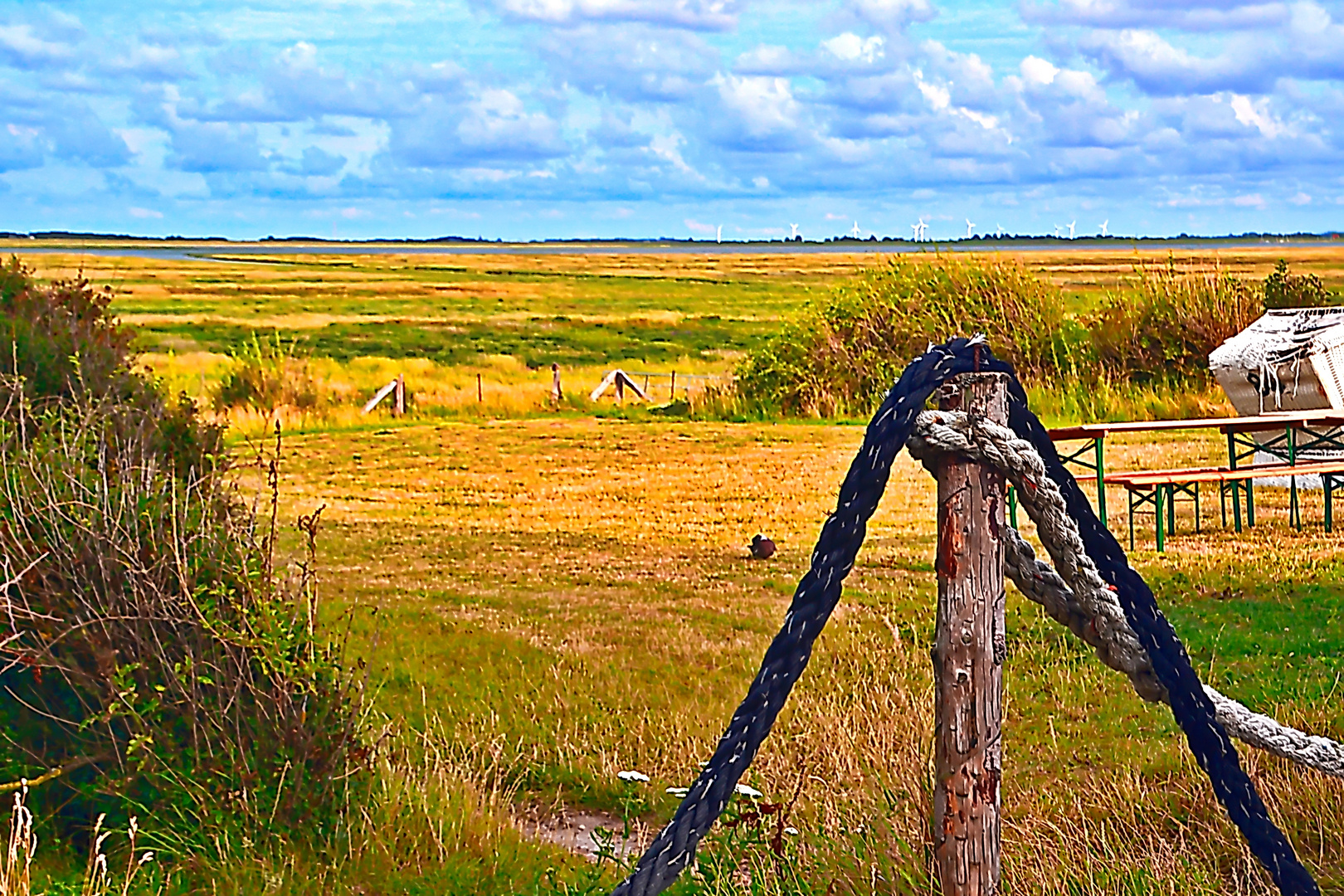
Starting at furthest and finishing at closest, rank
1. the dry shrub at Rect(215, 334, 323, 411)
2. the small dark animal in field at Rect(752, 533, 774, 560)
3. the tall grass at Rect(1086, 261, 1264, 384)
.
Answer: the dry shrub at Rect(215, 334, 323, 411)
the tall grass at Rect(1086, 261, 1264, 384)
the small dark animal in field at Rect(752, 533, 774, 560)

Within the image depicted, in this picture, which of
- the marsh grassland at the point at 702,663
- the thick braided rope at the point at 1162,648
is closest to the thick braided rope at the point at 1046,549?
the thick braided rope at the point at 1162,648

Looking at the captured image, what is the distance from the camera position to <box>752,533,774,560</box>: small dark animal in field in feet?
28.5

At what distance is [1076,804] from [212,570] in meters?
2.19

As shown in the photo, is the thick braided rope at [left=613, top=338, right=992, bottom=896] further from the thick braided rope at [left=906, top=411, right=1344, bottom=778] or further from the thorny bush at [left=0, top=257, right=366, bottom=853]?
the thorny bush at [left=0, top=257, right=366, bottom=853]

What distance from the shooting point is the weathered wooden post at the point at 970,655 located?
2041 mm

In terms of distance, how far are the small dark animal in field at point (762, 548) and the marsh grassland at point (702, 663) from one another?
0.42ft

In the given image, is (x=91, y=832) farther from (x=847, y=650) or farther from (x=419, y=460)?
(x=419, y=460)

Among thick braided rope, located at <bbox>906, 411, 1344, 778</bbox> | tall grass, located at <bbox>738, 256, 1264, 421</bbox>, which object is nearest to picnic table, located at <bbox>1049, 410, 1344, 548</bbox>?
thick braided rope, located at <bbox>906, 411, 1344, 778</bbox>

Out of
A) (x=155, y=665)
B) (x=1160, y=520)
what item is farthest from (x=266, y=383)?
(x=155, y=665)

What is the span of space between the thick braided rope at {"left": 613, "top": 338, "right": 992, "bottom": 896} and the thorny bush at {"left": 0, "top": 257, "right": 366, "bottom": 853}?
163cm

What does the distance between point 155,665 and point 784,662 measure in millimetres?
1949

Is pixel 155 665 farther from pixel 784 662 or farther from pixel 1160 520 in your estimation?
pixel 1160 520

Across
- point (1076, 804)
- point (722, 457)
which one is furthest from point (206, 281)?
point (1076, 804)

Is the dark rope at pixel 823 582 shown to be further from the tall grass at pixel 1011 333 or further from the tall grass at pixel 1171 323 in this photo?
the tall grass at pixel 1171 323
